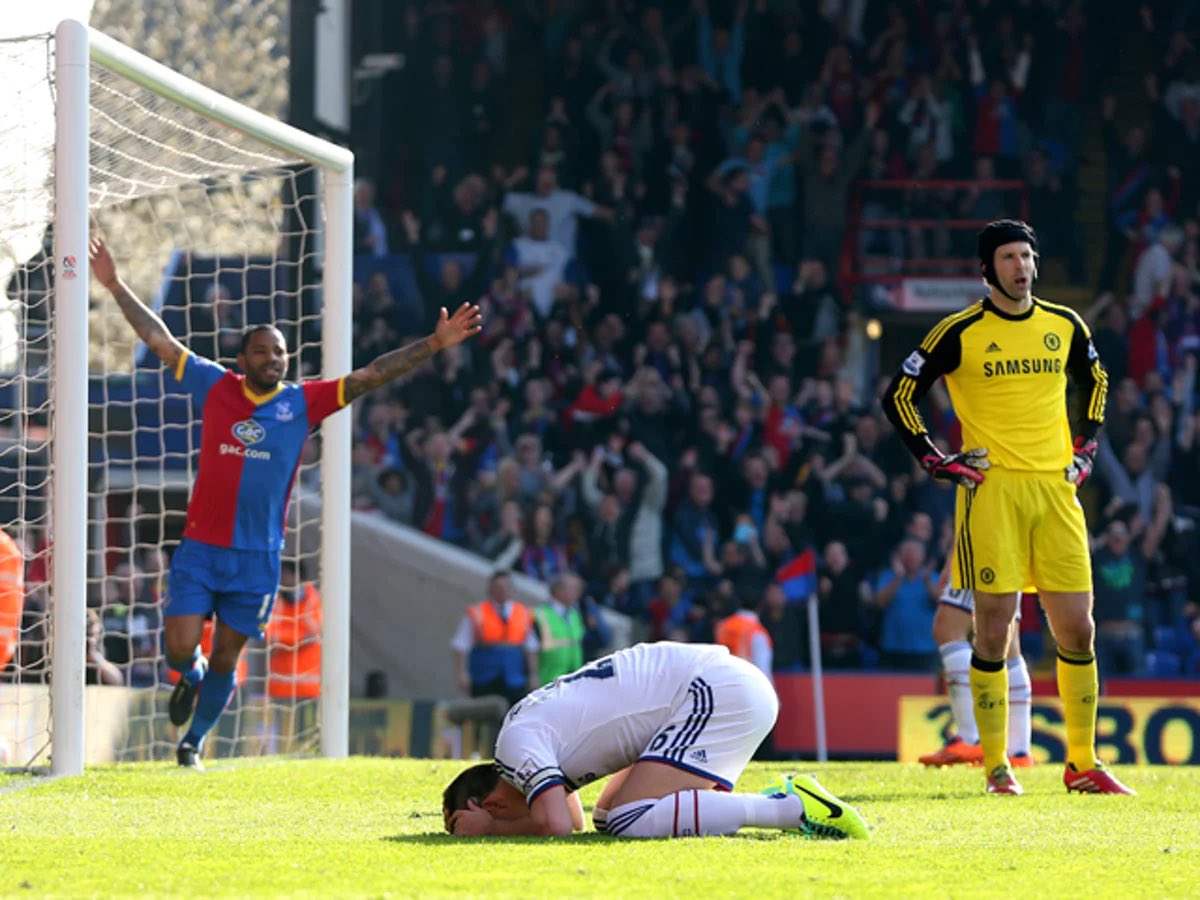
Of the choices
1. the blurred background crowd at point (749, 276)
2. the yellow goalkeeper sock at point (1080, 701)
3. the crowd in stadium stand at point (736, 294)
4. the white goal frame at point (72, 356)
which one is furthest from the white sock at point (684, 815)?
the crowd in stadium stand at point (736, 294)

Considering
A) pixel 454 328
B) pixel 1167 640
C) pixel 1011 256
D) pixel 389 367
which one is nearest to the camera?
pixel 1011 256

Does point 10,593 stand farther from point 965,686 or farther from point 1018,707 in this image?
point 1018,707

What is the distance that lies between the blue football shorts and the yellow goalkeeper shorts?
3394 mm

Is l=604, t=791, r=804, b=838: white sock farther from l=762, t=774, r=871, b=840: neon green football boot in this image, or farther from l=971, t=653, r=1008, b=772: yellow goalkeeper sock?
l=971, t=653, r=1008, b=772: yellow goalkeeper sock

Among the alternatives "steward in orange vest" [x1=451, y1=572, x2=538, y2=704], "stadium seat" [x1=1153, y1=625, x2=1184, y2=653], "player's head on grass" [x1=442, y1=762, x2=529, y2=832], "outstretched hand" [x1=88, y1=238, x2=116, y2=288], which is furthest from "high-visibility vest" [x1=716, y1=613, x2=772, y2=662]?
"player's head on grass" [x1=442, y1=762, x2=529, y2=832]

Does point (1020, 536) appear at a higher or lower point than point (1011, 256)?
lower

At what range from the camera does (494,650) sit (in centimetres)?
1695

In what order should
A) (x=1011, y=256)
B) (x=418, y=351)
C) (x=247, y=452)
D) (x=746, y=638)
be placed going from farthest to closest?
(x=746, y=638)
(x=247, y=452)
(x=418, y=351)
(x=1011, y=256)

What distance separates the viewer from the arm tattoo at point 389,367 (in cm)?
898

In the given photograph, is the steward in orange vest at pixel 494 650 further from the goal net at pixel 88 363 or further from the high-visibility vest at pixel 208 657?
the high-visibility vest at pixel 208 657

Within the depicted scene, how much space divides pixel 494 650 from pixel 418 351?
822cm

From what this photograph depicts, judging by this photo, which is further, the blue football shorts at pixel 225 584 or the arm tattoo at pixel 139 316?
the arm tattoo at pixel 139 316

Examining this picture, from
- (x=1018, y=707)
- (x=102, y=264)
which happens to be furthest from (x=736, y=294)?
(x=102, y=264)

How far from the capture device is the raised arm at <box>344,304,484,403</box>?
28.7ft
